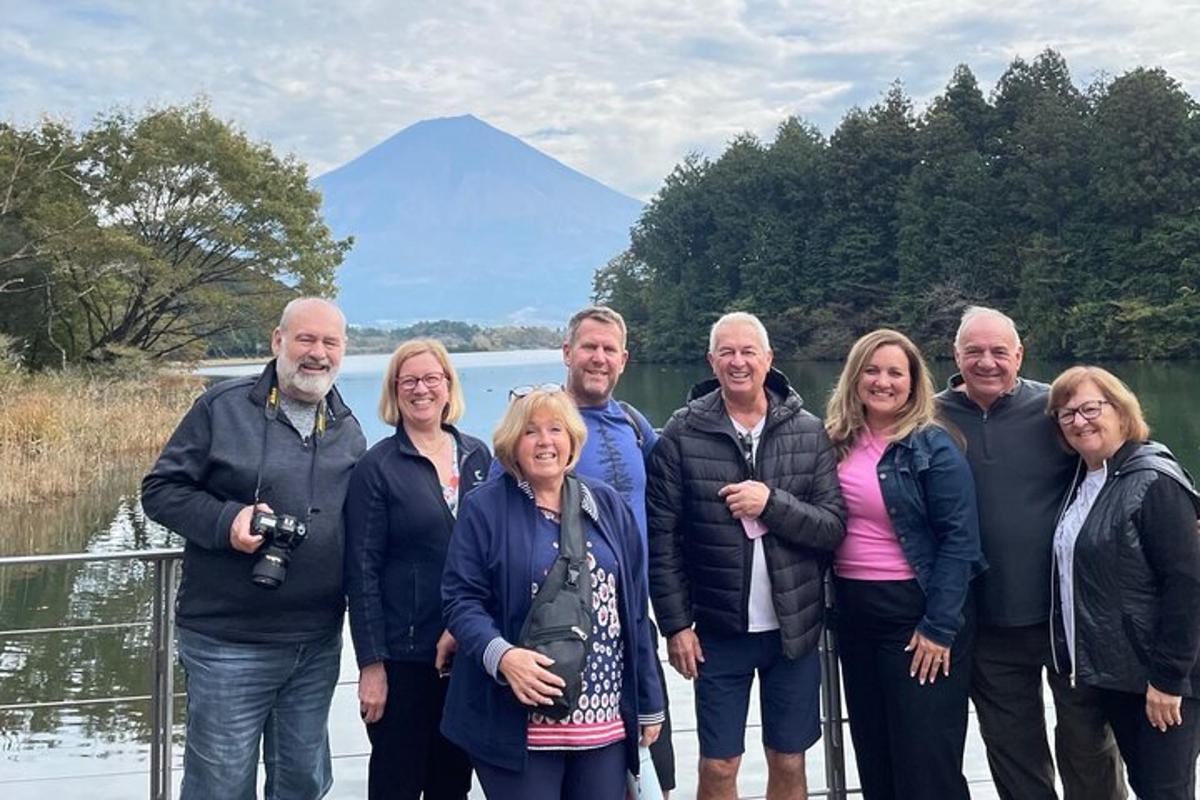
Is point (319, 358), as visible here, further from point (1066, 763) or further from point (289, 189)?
point (289, 189)

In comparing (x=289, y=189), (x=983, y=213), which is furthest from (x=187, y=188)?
(x=983, y=213)

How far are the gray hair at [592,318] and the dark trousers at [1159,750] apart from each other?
1.61 m

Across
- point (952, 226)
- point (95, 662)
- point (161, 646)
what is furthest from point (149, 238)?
point (952, 226)

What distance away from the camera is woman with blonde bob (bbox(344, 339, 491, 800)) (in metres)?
2.38

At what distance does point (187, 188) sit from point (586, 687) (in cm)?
2307

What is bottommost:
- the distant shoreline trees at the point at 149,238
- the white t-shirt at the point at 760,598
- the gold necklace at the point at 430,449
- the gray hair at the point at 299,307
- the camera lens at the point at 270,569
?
the white t-shirt at the point at 760,598

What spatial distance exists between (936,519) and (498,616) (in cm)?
120

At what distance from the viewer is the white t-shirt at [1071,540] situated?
2477mm

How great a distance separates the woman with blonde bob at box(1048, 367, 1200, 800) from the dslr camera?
1.95m

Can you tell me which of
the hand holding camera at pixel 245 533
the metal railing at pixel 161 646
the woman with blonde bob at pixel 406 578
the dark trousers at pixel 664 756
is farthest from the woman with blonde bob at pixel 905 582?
the metal railing at pixel 161 646

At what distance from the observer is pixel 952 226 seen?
40906mm

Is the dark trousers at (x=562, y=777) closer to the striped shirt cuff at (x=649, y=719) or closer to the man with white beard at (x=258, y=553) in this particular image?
the striped shirt cuff at (x=649, y=719)

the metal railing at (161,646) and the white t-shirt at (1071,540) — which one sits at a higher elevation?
the white t-shirt at (1071,540)

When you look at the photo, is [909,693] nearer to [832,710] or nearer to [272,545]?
[832,710]
